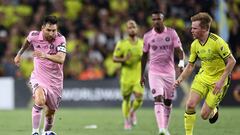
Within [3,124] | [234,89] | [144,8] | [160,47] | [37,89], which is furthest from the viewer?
[144,8]

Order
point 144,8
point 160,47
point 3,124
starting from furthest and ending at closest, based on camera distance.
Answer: point 144,8
point 3,124
point 160,47

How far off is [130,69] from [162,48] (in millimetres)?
3790

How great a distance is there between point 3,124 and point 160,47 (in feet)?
17.9

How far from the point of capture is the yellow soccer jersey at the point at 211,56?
13352 millimetres

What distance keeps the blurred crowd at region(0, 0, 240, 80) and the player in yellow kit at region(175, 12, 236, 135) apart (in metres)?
14.2

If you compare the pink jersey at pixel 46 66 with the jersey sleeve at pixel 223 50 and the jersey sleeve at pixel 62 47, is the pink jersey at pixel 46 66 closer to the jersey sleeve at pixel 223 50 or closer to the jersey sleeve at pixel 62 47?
the jersey sleeve at pixel 62 47

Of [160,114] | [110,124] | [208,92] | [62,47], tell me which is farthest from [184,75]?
[110,124]

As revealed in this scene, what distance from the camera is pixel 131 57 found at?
19.8 meters

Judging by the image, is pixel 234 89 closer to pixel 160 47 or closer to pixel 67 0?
pixel 67 0

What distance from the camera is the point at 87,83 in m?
28.7

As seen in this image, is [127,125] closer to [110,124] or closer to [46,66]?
[110,124]

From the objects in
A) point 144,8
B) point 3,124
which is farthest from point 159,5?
point 3,124

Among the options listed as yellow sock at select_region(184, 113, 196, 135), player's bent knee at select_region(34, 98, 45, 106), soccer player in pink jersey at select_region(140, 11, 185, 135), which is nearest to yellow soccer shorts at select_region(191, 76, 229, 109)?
yellow sock at select_region(184, 113, 196, 135)

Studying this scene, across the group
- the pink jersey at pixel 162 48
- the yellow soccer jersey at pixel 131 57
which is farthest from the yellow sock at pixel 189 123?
the yellow soccer jersey at pixel 131 57
